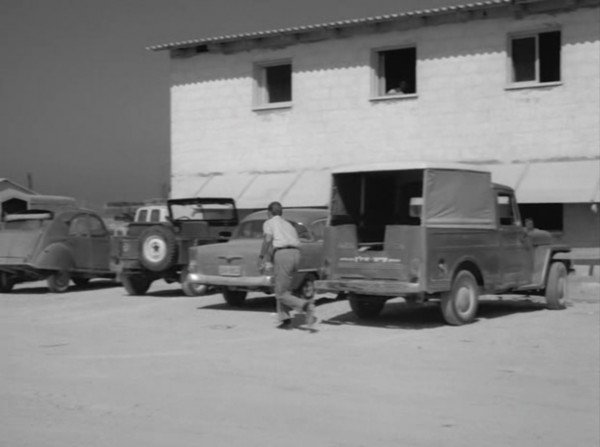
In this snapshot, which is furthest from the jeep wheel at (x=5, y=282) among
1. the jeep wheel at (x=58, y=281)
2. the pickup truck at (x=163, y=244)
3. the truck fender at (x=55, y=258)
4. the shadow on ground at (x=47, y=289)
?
the pickup truck at (x=163, y=244)

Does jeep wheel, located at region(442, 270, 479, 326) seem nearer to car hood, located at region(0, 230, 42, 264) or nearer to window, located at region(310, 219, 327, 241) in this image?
window, located at region(310, 219, 327, 241)

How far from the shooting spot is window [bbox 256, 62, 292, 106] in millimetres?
25359

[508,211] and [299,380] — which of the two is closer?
[299,380]

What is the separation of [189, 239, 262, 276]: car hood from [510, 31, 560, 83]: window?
935 cm

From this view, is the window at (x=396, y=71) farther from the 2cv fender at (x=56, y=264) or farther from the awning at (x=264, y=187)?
the 2cv fender at (x=56, y=264)

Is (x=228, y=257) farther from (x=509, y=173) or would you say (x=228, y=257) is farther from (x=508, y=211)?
(x=509, y=173)

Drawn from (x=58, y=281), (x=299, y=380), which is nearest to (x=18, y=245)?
(x=58, y=281)

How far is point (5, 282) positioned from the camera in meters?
20.3

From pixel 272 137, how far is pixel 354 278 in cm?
1242

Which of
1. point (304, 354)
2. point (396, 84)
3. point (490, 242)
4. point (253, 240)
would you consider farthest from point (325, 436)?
point (396, 84)

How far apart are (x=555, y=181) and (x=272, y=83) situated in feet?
29.3

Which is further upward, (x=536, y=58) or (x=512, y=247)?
(x=536, y=58)

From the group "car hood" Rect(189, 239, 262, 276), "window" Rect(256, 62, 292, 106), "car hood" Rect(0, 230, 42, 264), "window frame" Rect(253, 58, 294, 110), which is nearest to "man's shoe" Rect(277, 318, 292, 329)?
"car hood" Rect(189, 239, 262, 276)

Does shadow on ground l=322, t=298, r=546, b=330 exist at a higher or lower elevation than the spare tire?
lower
